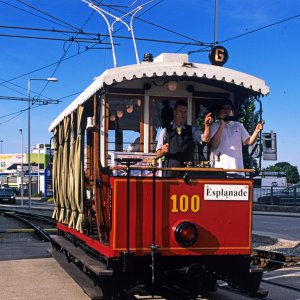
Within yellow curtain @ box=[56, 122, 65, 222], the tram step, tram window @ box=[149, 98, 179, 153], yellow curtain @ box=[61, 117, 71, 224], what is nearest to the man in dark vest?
tram window @ box=[149, 98, 179, 153]

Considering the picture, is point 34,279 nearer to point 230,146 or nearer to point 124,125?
point 124,125

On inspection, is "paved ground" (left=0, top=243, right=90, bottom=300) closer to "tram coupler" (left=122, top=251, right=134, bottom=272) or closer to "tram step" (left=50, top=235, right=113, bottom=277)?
"tram step" (left=50, top=235, right=113, bottom=277)

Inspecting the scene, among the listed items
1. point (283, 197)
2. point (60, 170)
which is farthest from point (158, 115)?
point (283, 197)

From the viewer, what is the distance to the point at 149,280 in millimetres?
6633

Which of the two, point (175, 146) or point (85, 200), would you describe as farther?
point (85, 200)

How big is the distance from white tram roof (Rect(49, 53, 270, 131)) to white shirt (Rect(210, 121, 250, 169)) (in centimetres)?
57

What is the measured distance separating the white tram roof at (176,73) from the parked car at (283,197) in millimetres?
24995

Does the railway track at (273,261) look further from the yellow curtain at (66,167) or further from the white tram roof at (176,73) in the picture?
the white tram roof at (176,73)

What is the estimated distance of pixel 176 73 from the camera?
7059mm

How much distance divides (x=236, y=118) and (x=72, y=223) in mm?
3054

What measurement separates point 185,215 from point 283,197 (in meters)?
27.4

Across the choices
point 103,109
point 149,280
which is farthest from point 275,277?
point 103,109

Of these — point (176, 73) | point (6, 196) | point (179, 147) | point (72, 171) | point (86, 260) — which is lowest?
point (6, 196)

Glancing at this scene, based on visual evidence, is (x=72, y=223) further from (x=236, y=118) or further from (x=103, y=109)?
(x=236, y=118)
